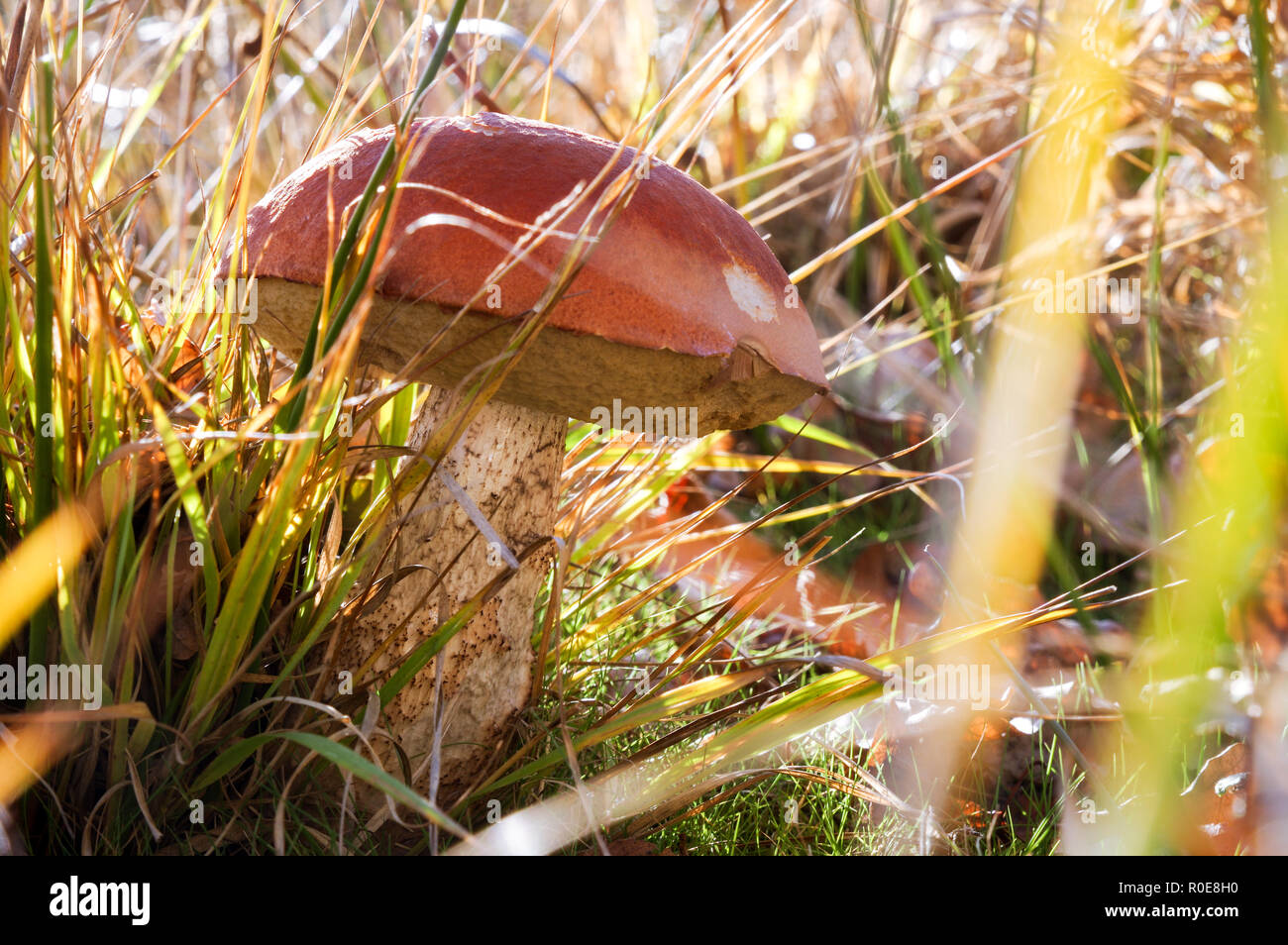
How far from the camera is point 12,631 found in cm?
91

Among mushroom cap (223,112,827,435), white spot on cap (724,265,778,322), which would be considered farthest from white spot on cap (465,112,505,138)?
white spot on cap (724,265,778,322)

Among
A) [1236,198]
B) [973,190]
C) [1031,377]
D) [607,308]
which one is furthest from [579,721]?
[973,190]

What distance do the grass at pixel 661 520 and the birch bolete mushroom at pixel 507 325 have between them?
0.05 meters

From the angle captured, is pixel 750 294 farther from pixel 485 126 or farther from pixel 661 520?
pixel 661 520

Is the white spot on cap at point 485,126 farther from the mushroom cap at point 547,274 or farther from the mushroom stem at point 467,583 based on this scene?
the mushroom stem at point 467,583

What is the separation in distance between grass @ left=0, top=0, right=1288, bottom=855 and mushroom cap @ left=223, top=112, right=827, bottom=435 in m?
0.05

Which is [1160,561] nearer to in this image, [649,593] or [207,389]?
[649,593]

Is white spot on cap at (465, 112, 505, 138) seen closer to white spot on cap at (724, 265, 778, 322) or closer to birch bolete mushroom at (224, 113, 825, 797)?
birch bolete mushroom at (224, 113, 825, 797)

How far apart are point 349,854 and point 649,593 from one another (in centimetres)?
51

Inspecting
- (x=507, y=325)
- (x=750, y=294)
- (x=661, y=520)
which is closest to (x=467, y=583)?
(x=507, y=325)

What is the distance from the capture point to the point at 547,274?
0.81 m

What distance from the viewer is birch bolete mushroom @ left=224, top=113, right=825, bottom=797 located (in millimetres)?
841

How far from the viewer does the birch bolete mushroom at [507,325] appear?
0.84 m

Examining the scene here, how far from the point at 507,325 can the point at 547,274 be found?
71 mm
